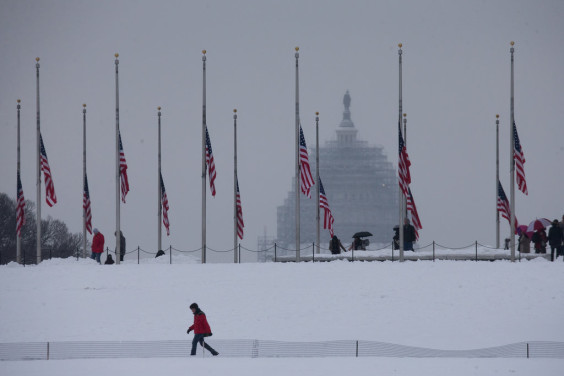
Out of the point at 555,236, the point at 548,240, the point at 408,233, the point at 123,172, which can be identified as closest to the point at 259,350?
the point at 555,236

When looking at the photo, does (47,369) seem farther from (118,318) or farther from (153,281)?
(153,281)

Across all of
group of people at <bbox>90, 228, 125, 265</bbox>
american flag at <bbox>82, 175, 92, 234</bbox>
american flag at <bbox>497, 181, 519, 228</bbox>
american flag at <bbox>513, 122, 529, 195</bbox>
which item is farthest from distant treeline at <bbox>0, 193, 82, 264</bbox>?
american flag at <bbox>513, 122, 529, 195</bbox>

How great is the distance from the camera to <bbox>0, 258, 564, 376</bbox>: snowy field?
34.5 metres

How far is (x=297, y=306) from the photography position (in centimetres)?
4412

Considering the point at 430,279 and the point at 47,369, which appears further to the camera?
the point at 430,279

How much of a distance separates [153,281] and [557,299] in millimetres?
13884

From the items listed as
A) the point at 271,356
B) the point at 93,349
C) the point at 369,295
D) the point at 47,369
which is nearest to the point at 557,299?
the point at 369,295

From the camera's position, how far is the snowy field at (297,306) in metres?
34.5

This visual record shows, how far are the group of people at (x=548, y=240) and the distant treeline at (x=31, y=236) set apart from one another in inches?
1510

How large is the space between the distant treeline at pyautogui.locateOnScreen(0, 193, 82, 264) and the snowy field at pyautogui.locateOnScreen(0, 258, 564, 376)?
38.9 m

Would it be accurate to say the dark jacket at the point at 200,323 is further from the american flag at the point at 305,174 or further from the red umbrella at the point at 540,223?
the red umbrella at the point at 540,223

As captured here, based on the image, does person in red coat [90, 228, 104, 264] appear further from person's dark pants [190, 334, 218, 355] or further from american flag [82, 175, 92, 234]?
person's dark pants [190, 334, 218, 355]

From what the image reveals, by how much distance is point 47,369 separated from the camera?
3222 centimetres

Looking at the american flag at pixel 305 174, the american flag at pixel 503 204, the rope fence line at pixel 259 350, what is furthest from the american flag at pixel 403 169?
the rope fence line at pixel 259 350
